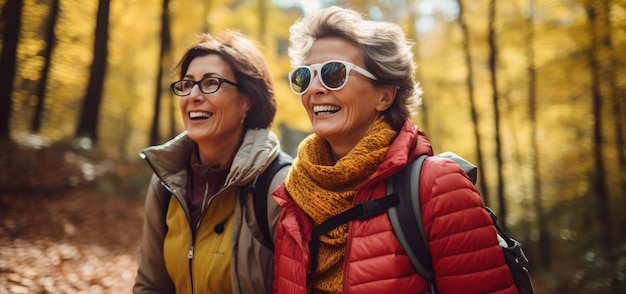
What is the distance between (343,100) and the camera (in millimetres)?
1928

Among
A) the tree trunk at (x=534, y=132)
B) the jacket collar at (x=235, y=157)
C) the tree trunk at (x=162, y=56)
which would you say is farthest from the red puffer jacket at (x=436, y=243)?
the tree trunk at (x=534, y=132)

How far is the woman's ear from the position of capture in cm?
203

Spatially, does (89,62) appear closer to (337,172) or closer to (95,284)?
(95,284)

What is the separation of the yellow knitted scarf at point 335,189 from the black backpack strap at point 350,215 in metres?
0.03

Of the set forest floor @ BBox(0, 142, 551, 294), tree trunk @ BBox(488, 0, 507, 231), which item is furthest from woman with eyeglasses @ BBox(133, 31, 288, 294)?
tree trunk @ BBox(488, 0, 507, 231)

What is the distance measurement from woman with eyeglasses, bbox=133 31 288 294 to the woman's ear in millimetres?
800

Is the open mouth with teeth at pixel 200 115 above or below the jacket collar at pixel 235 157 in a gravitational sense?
above

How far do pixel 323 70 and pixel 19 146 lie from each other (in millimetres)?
5096

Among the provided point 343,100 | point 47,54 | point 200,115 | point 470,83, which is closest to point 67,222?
point 47,54

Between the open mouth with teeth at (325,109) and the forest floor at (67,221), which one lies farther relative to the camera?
the forest floor at (67,221)

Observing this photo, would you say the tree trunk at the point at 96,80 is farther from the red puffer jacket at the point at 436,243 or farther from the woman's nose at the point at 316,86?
the red puffer jacket at the point at 436,243

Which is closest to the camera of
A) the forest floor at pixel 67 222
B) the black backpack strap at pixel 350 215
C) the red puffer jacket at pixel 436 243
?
the red puffer jacket at pixel 436 243

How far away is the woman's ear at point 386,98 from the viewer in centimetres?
203

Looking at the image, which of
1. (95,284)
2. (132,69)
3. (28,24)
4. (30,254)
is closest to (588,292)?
(95,284)
